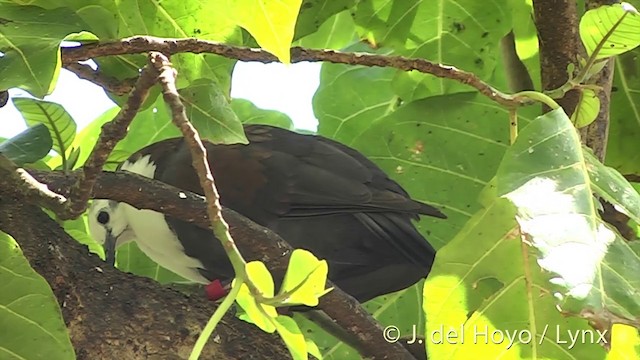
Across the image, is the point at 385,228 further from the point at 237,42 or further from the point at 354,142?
the point at 237,42

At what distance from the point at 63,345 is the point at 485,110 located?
799 millimetres

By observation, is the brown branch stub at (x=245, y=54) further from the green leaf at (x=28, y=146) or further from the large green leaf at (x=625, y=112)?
the large green leaf at (x=625, y=112)

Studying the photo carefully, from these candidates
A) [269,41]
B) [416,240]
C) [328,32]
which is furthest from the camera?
[328,32]

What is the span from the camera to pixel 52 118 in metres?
1.39

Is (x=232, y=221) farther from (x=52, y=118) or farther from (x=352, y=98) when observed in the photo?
(x=352, y=98)

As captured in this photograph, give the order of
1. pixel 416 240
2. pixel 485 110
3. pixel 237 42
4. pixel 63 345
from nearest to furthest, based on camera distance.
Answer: pixel 63 345
pixel 237 42
pixel 485 110
pixel 416 240

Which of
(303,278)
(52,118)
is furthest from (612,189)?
(52,118)

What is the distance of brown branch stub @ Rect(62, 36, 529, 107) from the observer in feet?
3.32

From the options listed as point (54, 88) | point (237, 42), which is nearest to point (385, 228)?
point (237, 42)

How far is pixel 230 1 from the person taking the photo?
2.81 ft

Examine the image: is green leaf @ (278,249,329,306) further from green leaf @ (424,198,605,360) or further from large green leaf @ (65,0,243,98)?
large green leaf @ (65,0,243,98)

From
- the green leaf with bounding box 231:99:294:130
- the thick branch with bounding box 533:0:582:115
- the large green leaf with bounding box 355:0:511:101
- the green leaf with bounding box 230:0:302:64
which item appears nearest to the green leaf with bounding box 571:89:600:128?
the thick branch with bounding box 533:0:582:115

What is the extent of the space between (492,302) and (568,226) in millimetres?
158

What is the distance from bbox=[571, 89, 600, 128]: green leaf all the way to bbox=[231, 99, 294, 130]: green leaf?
31.5 inches
